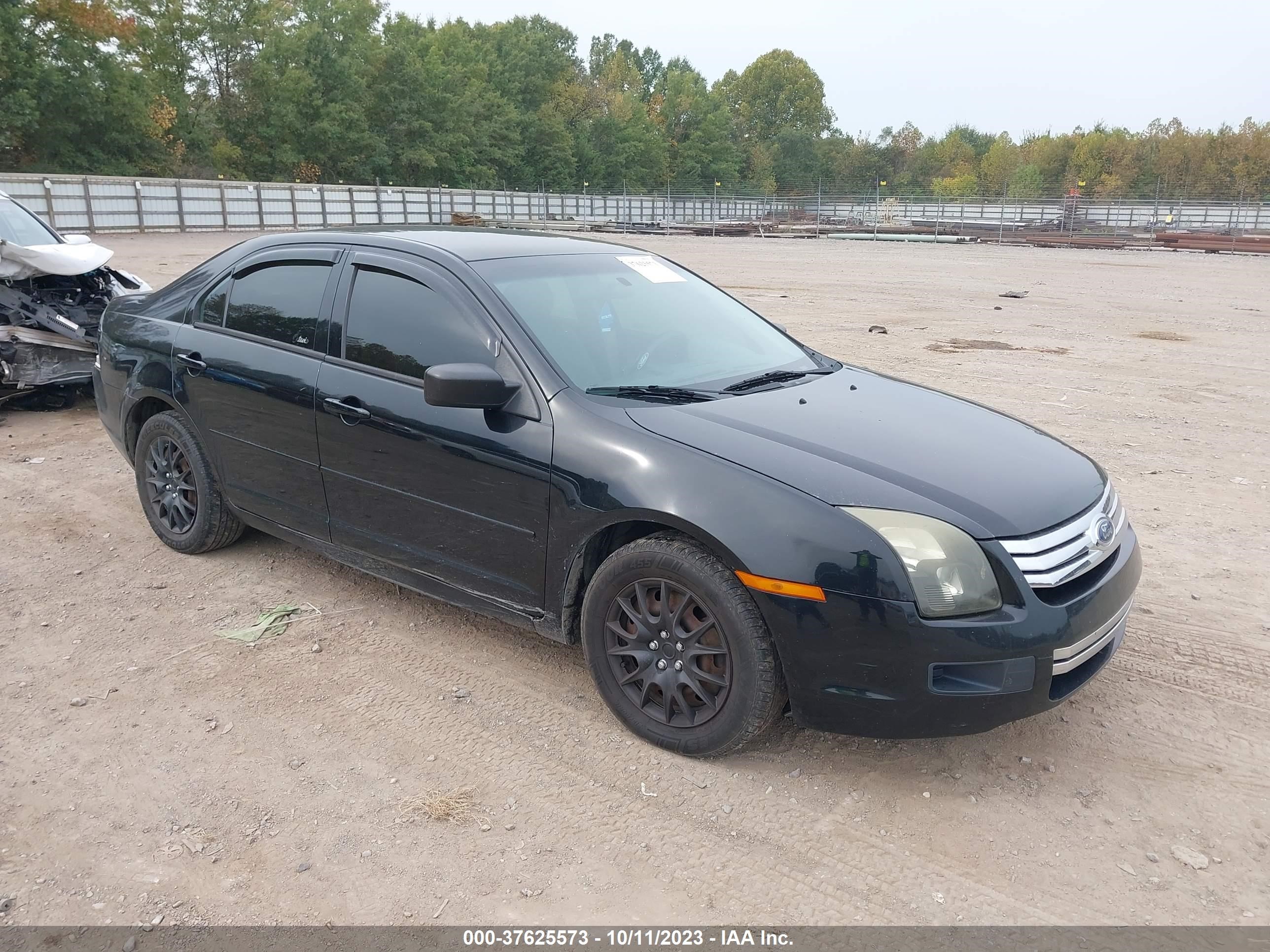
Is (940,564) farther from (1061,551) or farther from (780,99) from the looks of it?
(780,99)

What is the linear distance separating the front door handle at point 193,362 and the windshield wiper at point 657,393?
220 cm

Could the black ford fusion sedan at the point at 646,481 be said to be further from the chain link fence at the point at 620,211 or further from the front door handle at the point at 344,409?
the chain link fence at the point at 620,211

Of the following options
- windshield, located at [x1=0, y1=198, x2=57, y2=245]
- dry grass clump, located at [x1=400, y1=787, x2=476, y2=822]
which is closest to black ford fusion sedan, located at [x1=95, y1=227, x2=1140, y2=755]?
dry grass clump, located at [x1=400, y1=787, x2=476, y2=822]

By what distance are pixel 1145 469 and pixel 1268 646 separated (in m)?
2.71

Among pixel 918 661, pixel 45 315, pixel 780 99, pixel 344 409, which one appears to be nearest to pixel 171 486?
pixel 344 409

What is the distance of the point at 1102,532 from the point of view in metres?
3.25

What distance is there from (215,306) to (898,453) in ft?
11.1

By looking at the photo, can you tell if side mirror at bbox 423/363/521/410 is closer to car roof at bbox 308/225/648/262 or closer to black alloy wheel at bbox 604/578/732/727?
car roof at bbox 308/225/648/262

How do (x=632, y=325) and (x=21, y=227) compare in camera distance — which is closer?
(x=632, y=325)

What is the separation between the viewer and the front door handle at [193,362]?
4609mm

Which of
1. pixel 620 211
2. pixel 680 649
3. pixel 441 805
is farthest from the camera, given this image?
pixel 620 211

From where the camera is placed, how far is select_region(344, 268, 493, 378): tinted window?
3.72m

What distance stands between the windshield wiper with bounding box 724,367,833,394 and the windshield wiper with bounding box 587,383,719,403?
0.41ft

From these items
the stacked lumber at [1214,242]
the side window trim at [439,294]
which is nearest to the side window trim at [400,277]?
the side window trim at [439,294]
